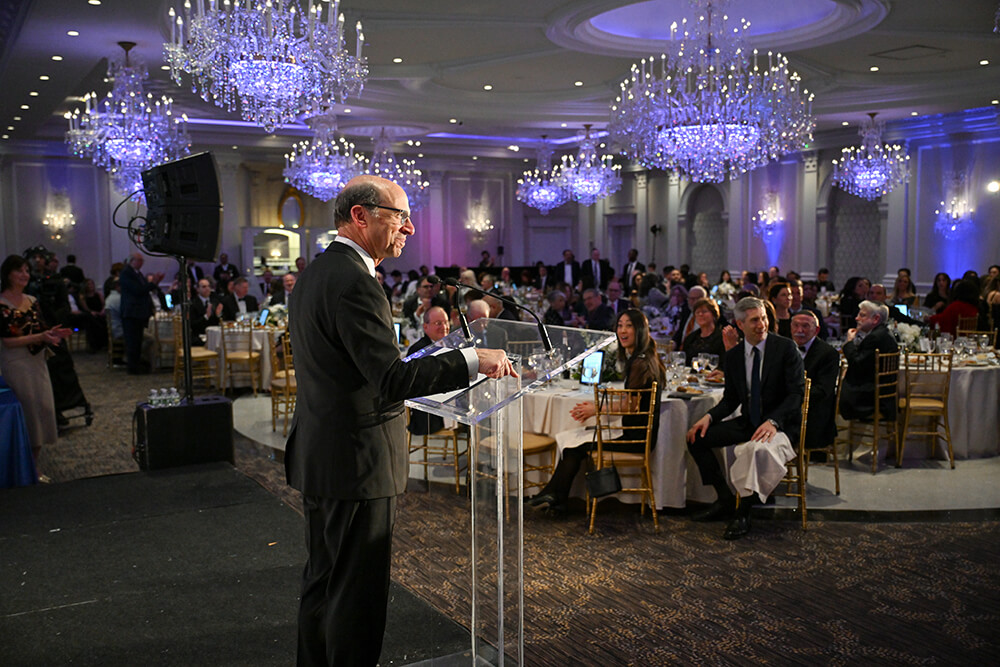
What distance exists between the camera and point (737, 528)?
500cm

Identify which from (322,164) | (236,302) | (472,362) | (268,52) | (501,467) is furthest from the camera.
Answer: (322,164)

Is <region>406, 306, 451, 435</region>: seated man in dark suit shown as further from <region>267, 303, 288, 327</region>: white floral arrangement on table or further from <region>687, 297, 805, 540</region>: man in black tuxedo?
<region>267, 303, 288, 327</region>: white floral arrangement on table

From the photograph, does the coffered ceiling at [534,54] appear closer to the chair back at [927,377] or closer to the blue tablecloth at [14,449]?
the chair back at [927,377]

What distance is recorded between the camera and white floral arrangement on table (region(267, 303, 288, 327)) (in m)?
10.3

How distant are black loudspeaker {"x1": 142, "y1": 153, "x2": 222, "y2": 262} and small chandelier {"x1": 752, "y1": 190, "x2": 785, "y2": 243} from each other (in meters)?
14.0

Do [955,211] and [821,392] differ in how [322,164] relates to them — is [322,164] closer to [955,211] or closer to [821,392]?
[821,392]

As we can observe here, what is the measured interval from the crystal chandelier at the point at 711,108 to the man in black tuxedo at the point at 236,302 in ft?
17.7

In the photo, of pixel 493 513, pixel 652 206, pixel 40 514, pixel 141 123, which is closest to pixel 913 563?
pixel 493 513

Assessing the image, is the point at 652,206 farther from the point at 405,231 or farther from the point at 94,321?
the point at 405,231

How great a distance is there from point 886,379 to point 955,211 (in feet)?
32.2

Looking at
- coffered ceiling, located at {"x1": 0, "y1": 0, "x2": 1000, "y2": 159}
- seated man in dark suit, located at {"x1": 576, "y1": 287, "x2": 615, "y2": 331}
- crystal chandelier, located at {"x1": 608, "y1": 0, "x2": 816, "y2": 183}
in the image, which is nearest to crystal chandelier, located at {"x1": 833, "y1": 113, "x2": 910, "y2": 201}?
coffered ceiling, located at {"x1": 0, "y1": 0, "x2": 1000, "y2": 159}

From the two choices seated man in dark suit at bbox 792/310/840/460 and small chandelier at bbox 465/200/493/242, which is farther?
small chandelier at bbox 465/200/493/242

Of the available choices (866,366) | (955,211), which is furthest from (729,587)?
(955,211)

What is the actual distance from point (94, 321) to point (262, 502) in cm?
1144
